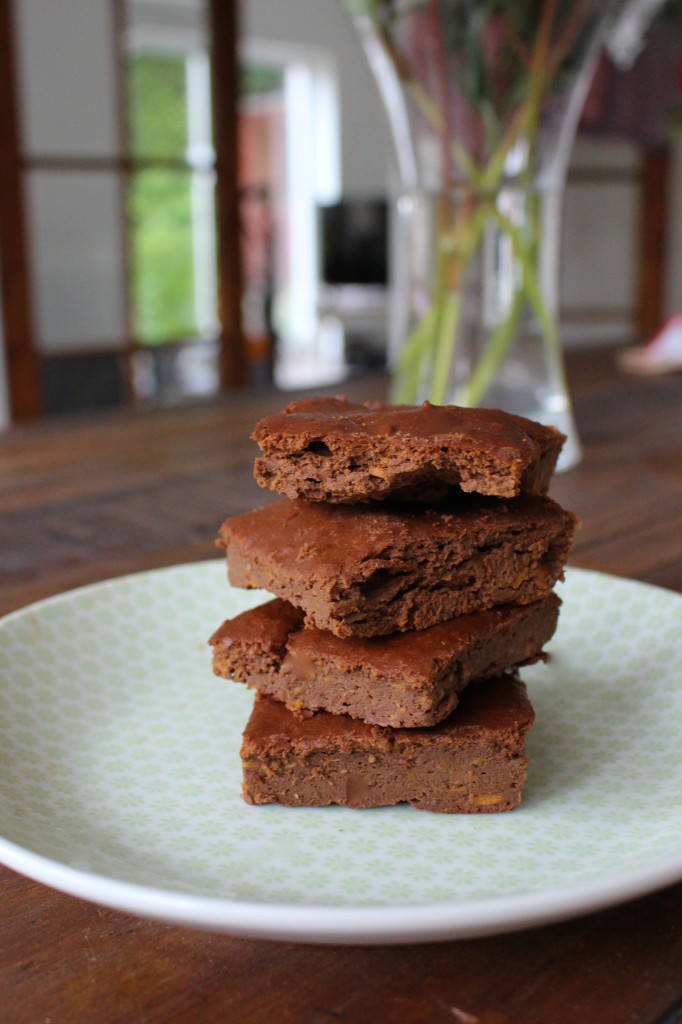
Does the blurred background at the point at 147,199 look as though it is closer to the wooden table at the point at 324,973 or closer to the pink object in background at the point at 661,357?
the pink object in background at the point at 661,357

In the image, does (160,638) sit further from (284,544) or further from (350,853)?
(350,853)

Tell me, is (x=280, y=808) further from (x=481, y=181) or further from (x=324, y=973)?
(x=481, y=181)

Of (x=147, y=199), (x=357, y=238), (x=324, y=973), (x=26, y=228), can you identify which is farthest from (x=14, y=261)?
(x=357, y=238)

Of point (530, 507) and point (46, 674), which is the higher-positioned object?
point (530, 507)

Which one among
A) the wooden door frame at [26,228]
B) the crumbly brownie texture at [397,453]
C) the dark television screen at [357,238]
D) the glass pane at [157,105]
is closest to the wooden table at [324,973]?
the crumbly brownie texture at [397,453]

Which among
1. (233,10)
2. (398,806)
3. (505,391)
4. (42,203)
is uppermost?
(233,10)

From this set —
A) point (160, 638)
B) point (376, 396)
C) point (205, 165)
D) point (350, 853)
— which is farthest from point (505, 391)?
point (205, 165)
